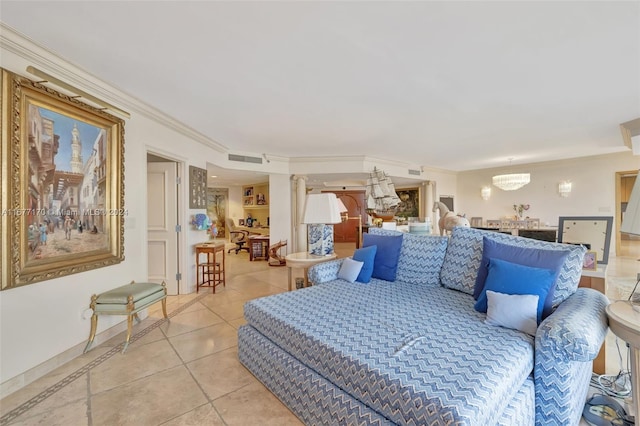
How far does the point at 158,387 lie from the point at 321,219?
2.20 metres

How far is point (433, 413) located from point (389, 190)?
3.97 meters

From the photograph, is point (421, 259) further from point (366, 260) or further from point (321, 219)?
point (321, 219)

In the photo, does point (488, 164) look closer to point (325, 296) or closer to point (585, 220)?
point (585, 220)

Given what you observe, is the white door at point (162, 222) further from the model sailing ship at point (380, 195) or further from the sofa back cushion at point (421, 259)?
the sofa back cushion at point (421, 259)

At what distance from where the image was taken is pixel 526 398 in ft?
4.42

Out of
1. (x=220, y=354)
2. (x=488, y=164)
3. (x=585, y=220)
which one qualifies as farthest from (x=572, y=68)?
(x=488, y=164)

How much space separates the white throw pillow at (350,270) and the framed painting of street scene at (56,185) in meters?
2.34

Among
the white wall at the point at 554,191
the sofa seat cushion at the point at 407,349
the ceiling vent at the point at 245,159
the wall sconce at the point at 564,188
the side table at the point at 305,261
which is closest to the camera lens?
the sofa seat cushion at the point at 407,349

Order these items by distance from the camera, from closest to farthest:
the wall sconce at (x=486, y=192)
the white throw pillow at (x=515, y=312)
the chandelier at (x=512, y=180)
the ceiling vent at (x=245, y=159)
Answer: the white throw pillow at (x=515, y=312) < the ceiling vent at (x=245, y=159) < the chandelier at (x=512, y=180) < the wall sconce at (x=486, y=192)

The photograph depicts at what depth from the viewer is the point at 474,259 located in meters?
2.34

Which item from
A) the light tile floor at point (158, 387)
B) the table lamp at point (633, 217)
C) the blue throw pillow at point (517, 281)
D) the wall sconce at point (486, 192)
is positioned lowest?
the light tile floor at point (158, 387)

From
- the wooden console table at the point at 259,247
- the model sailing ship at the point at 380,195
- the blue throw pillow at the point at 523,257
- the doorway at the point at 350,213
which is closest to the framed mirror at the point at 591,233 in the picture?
the blue throw pillow at the point at 523,257

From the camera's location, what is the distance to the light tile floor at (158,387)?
66.3 inches

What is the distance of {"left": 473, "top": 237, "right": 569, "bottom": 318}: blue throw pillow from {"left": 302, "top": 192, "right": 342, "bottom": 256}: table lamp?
66.9 inches
